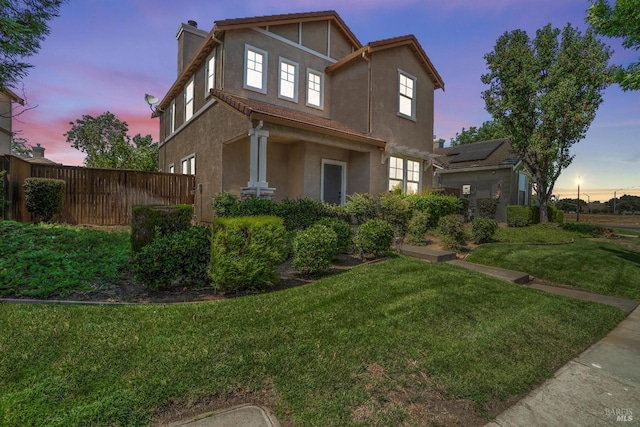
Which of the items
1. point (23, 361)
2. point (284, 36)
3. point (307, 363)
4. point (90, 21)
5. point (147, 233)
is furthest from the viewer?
point (284, 36)

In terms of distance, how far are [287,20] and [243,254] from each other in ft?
37.4

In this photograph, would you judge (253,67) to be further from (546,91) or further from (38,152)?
(38,152)

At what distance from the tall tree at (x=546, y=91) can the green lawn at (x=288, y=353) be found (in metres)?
13.2

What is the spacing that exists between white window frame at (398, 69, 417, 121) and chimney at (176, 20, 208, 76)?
10541 mm

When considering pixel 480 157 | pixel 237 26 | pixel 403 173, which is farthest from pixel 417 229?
pixel 480 157

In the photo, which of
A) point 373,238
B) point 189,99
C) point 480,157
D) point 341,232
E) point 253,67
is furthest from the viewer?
point 480,157

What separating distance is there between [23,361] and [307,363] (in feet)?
7.81

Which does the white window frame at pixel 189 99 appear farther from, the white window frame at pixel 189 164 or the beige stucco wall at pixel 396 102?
the beige stucco wall at pixel 396 102

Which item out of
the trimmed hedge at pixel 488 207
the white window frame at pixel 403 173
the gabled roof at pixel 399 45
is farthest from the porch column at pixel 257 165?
the trimmed hedge at pixel 488 207

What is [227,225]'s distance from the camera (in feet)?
13.9

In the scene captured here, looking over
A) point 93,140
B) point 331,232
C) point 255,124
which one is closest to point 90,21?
point 255,124

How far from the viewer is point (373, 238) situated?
6.58 m

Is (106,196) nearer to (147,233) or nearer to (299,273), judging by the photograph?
(147,233)

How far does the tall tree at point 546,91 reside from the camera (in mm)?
13359
